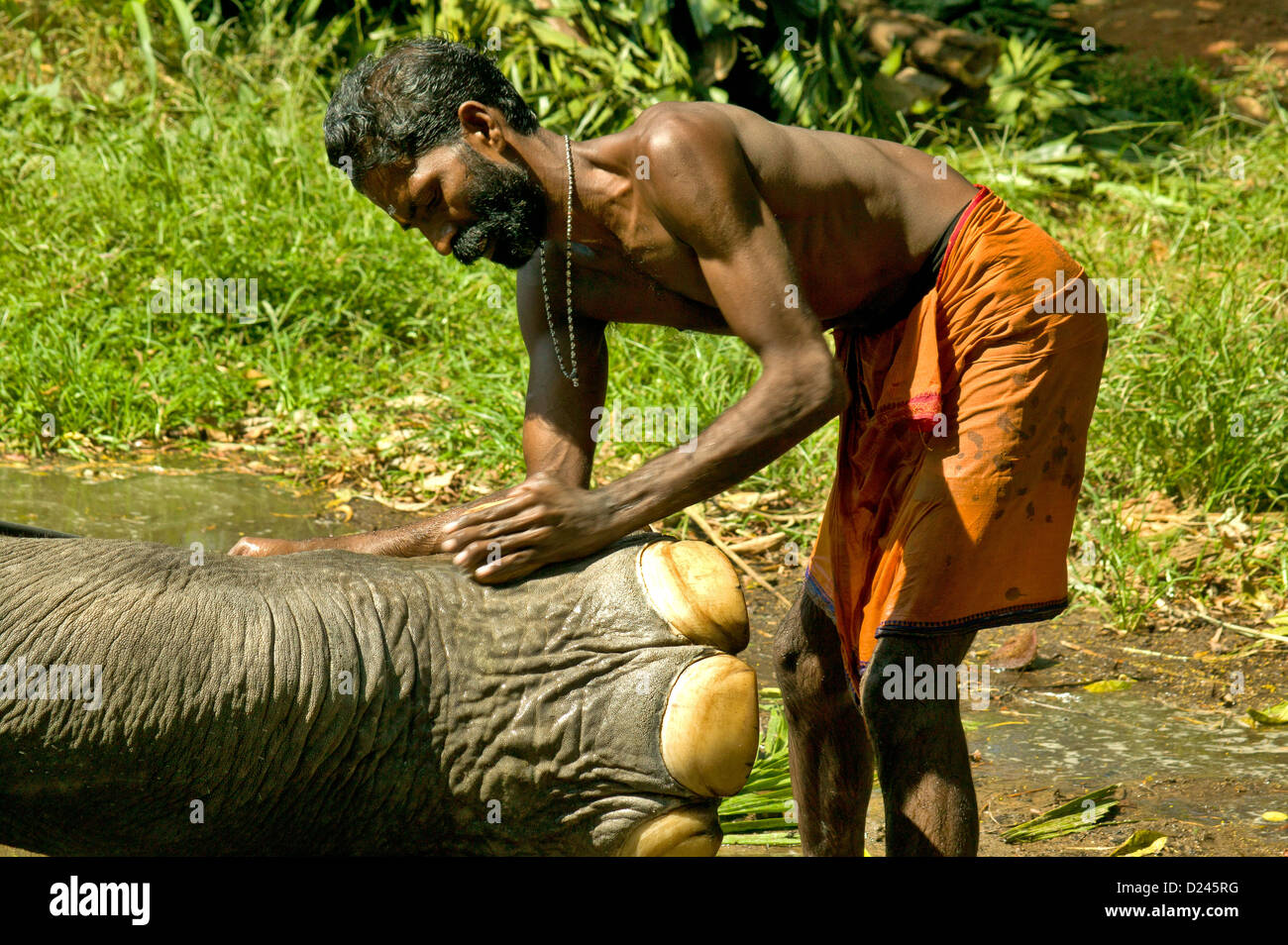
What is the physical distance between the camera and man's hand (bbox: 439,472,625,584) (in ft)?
7.20

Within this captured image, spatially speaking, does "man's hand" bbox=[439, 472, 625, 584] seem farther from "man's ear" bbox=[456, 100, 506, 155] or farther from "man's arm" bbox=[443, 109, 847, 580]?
"man's ear" bbox=[456, 100, 506, 155]

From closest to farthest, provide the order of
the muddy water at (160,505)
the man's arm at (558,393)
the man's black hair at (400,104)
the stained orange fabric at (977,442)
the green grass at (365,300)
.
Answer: the man's black hair at (400,104), the stained orange fabric at (977,442), the man's arm at (558,393), the muddy water at (160,505), the green grass at (365,300)

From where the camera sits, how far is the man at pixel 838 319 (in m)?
2.43

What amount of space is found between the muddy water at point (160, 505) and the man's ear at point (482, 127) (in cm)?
244

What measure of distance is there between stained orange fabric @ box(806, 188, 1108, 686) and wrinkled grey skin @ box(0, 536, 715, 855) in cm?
73

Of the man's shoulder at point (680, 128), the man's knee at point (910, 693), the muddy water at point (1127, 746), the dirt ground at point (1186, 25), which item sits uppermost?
the dirt ground at point (1186, 25)

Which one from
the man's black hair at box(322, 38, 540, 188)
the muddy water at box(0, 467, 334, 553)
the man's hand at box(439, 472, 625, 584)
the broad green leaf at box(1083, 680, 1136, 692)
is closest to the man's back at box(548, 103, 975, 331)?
the man's black hair at box(322, 38, 540, 188)

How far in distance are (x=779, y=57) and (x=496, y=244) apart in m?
4.95

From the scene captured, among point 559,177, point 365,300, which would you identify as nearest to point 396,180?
point 559,177

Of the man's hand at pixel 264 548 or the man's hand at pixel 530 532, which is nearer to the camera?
the man's hand at pixel 530 532

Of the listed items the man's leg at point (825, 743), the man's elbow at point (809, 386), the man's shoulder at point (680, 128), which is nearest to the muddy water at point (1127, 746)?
the man's leg at point (825, 743)

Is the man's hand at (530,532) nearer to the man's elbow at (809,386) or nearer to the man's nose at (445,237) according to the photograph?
the man's elbow at (809,386)

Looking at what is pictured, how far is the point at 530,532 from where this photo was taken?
7.18ft
